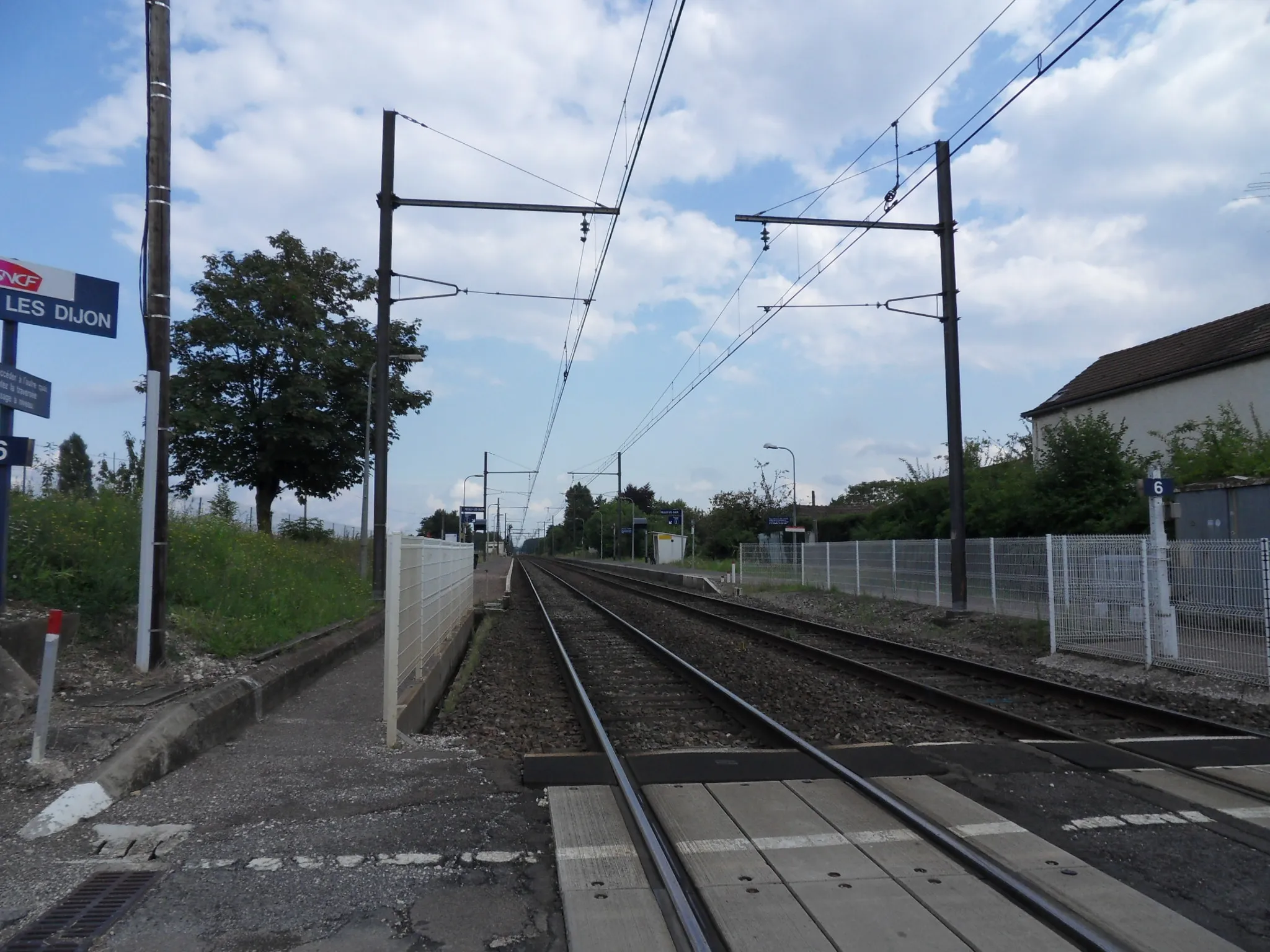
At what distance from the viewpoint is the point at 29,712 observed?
7383 millimetres

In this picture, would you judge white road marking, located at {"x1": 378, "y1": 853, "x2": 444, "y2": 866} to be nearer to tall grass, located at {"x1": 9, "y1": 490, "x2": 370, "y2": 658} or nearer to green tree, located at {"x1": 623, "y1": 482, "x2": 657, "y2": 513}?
tall grass, located at {"x1": 9, "y1": 490, "x2": 370, "y2": 658}

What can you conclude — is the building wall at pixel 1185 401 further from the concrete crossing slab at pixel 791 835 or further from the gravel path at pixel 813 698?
the concrete crossing slab at pixel 791 835

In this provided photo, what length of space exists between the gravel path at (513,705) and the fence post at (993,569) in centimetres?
899

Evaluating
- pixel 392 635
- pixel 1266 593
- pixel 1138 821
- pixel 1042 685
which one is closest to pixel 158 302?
pixel 392 635

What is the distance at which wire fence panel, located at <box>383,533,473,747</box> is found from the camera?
784cm

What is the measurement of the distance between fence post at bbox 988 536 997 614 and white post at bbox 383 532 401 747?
48.8ft

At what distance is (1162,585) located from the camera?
12773mm

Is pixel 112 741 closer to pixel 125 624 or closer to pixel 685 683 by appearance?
pixel 125 624

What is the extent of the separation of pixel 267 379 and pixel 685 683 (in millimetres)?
20832

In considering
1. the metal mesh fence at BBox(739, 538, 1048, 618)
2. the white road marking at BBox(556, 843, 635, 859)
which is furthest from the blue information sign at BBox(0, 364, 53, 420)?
the metal mesh fence at BBox(739, 538, 1048, 618)

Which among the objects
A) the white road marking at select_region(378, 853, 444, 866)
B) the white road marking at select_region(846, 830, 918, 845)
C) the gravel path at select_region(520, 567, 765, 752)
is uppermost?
the white road marking at select_region(378, 853, 444, 866)

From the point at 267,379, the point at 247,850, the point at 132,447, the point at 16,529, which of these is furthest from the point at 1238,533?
the point at 267,379

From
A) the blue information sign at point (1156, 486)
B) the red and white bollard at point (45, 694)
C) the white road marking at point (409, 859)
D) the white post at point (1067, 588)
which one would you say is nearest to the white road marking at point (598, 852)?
the white road marking at point (409, 859)

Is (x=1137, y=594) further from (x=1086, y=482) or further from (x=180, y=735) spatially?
(x=180, y=735)
